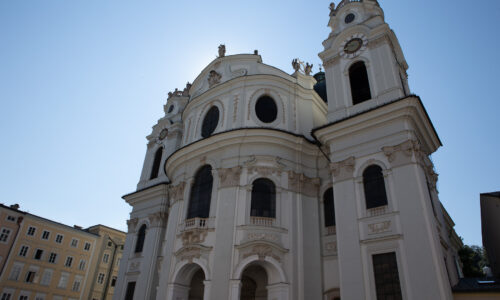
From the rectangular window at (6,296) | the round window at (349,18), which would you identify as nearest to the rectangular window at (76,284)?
the rectangular window at (6,296)

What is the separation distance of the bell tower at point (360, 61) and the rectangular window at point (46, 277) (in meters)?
35.3

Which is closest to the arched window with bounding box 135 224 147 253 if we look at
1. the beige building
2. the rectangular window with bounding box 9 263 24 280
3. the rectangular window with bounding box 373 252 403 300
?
the rectangular window with bounding box 373 252 403 300

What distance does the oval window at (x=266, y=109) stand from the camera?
20281mm

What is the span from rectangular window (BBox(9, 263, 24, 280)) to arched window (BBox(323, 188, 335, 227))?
109ft

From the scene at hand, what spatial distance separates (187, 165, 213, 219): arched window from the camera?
1858 centimetres

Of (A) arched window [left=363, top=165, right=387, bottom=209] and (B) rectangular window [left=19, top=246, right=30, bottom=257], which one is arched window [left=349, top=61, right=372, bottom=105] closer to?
(A) arched window [left=363, top=165, right=387, bottom=209]

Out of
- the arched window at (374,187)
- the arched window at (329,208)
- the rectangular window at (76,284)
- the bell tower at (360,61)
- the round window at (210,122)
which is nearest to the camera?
the arched window at (374,187)

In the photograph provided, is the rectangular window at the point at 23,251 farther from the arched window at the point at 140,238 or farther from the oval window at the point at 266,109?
the oval window at the point at 266,109

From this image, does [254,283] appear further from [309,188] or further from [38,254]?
[38,254]

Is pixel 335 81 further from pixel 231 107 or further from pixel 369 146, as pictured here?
pixel 231 107

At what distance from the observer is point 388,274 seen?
13.1 metres

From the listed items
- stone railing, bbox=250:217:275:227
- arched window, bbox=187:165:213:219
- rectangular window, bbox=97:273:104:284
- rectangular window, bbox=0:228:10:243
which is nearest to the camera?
stone railing, bbox=250:217:275:227

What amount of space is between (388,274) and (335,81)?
10.4 meters

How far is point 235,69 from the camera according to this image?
22609 mm
